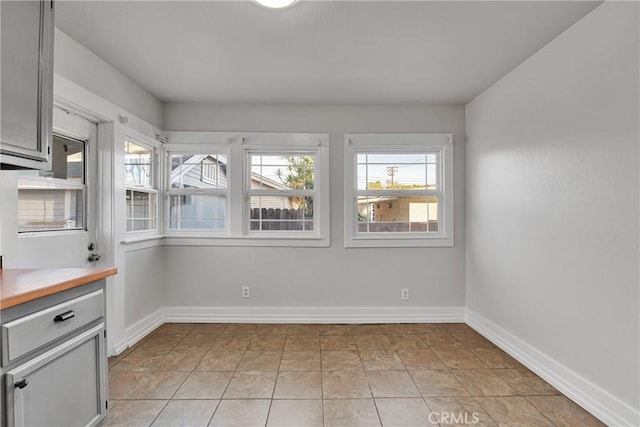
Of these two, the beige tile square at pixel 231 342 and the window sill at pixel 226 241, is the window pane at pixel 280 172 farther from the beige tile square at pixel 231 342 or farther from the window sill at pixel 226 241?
the beige tile square at pixel 231 342

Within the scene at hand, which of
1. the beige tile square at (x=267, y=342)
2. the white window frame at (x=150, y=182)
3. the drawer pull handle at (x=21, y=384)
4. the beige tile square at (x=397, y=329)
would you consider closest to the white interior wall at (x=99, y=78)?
the white window frame at (x=150, y=182)

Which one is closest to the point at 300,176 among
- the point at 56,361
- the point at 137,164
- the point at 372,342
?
the point at 137,164

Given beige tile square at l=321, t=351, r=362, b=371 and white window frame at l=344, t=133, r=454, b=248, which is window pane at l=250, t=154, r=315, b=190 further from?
beige tile square at l=321, t=351, r=362, b=371

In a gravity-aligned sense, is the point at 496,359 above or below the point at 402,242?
below

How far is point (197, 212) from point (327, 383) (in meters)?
2.40

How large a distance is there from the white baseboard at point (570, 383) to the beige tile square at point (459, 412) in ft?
2.17

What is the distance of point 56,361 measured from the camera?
1453mm

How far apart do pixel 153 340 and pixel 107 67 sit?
2510 mm

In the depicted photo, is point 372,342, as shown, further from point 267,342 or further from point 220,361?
point 220,361

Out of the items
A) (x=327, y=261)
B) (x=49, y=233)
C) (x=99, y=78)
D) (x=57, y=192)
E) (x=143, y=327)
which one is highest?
(x=99, y=78)

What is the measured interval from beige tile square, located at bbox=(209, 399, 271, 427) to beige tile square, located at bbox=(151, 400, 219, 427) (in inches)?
2.1

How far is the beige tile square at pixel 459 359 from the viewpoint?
2615mm

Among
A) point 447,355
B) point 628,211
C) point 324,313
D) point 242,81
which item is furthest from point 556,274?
point 242,81

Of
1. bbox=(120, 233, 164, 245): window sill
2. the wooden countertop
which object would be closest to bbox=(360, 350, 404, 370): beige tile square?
the wooden countertop
